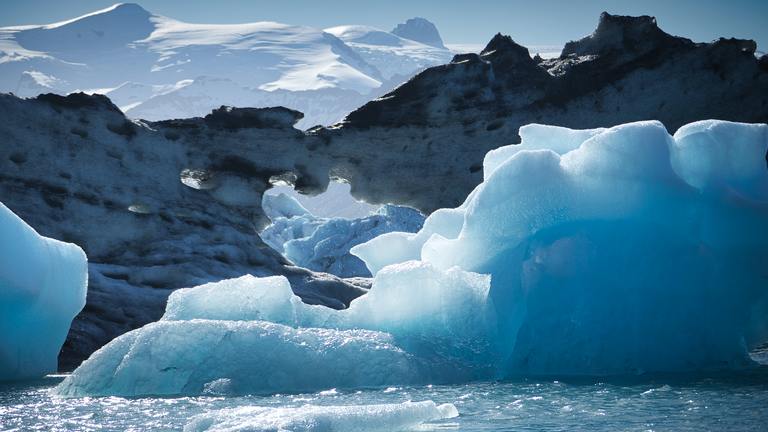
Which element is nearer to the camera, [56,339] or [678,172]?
[678,172]

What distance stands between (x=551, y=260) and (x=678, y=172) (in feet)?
5.11

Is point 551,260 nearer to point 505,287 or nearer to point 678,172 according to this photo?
point 505,287

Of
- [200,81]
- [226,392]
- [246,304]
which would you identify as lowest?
[226,392]

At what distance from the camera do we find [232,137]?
1814 centimetres

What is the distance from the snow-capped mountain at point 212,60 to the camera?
88875 millimetres

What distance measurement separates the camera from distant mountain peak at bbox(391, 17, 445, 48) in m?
155

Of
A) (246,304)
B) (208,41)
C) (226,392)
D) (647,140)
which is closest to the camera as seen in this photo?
(226,392)

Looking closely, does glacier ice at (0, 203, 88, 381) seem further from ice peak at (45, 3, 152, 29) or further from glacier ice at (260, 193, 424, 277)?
ice peak at (45, 3, 152, 29)

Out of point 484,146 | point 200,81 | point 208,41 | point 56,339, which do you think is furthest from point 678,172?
point 208,41

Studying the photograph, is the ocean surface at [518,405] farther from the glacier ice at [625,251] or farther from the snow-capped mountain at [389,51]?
the snow-capped mountain at [389,51]

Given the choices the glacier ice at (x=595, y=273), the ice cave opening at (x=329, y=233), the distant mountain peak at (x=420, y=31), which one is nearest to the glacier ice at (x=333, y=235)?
the ice cave opening at (x=329, y=233)

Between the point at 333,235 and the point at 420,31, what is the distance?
421 ft

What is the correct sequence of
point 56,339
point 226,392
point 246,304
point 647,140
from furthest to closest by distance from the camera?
point 56,339 < point 246,304 < point 647,140 < point 226,392

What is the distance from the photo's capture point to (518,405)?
7043 mm
